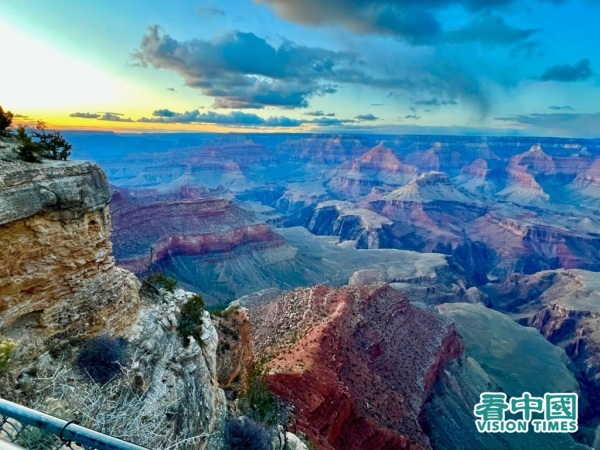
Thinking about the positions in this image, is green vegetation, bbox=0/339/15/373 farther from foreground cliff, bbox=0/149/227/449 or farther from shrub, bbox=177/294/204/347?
shrub, bbox=177/294/204/347

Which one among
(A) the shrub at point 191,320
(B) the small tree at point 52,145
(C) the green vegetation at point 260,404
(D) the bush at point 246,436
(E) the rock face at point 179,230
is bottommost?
(E) the rock face at point 179,230

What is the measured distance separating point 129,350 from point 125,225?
7482 centimetres

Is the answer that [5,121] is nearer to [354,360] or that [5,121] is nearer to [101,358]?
[101,358]

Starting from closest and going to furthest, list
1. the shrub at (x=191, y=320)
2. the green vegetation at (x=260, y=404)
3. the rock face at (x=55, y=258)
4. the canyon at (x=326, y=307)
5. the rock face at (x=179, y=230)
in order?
the rock face at (x=55, y=258), the canyon at (x=326, y=307), the shrub at (x=191, y=320), the green vegetation at (x=260, y=404), the rock face at (x=179, y=230)

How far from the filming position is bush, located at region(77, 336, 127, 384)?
11461mm

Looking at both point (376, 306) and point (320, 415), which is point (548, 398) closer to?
point (320, 415)

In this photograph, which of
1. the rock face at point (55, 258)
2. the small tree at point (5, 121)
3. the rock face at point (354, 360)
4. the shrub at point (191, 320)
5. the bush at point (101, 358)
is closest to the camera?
the rock face at point (55, 258)

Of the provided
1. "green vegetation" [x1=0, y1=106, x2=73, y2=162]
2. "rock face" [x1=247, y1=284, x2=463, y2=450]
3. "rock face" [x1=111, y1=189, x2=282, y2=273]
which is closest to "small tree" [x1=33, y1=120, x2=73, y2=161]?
"green vegetation" [x1=0, y1=106, x2=73, y2=162]

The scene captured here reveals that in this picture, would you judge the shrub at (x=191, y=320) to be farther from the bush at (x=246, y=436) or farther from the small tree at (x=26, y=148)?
the small tree at (x=26, y=148)

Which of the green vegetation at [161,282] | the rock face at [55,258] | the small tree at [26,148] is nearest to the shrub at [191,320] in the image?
the green vegetation at [161,282]

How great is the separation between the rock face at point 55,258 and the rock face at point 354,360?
12.8m

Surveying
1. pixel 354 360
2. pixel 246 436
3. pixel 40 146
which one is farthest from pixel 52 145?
pixel 354 360

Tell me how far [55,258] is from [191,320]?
5.81 metres

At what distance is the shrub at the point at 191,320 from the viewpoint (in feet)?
50.9
